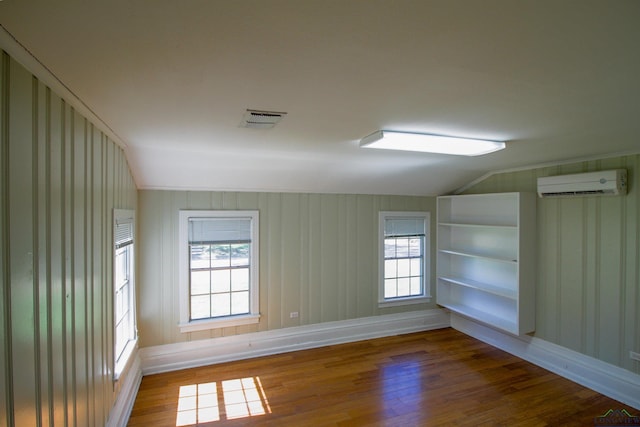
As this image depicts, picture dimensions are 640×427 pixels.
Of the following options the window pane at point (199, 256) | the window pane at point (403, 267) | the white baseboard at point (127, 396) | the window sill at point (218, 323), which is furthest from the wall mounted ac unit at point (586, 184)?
the white baseboard at point (127, 396)

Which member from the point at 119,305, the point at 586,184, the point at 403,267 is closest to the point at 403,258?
the point at 403,267

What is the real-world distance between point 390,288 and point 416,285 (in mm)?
505

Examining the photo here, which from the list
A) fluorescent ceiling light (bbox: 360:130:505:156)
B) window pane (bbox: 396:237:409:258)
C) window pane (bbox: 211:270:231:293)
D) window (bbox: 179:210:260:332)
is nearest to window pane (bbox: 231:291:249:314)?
window (bbox: 179:210:260:332)

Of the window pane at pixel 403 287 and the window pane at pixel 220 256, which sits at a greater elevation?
the window pane at pixel 220 256

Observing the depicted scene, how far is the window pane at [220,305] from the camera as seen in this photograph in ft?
13.8

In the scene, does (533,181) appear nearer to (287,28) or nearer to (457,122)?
(457,122)

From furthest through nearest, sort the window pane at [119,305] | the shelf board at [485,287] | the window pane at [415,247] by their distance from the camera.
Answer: the window pane at [415,247] → the shelf board at [485,287] → the window pane at [119,305]

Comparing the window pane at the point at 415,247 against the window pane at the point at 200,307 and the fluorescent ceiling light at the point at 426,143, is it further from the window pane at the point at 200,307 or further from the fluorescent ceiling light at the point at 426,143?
the window pane at the point at 200,307

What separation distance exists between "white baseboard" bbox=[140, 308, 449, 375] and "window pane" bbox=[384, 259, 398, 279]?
61 centimetres

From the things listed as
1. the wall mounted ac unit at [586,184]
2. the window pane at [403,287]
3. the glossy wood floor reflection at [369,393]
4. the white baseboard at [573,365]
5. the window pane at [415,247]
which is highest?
the wall mounted ac unit at [586,184]

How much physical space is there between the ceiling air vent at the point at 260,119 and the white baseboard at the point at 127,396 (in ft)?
7.82

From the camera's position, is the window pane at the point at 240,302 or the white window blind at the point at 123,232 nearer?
the white window blind at the point at 123,232

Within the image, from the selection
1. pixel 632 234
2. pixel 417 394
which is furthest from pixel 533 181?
pixel 417 394

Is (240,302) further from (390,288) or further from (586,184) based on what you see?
(586,184)
